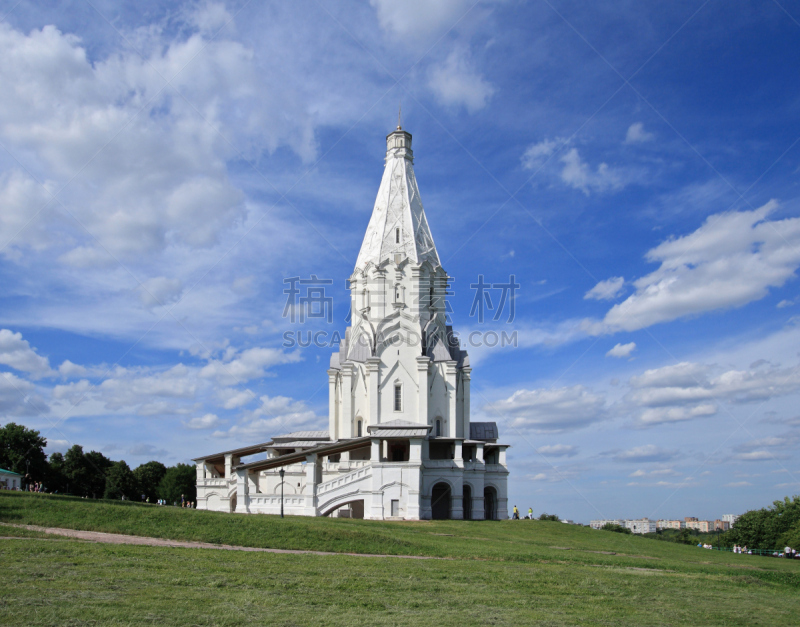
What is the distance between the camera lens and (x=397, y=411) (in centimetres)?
4703

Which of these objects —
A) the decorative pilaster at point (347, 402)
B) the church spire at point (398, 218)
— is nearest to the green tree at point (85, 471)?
the decorative pilaster at point (347, 402)

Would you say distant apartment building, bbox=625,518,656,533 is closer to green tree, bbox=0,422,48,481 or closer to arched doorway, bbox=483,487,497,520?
arched doorway, bbox=483,487,497,520

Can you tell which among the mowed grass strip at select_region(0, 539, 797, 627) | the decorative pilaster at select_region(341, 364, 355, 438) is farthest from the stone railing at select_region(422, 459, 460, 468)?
the mowed grass strip at select_region(0, 539, 797, 627)

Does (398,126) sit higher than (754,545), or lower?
higher

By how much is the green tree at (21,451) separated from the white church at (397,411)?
1843 cm

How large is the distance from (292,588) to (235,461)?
37.2m

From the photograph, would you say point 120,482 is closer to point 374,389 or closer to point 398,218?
point 374,389

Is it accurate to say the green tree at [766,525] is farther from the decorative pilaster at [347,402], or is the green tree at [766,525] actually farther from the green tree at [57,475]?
the green tree at [57,475]

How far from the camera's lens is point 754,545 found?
65.5 meters

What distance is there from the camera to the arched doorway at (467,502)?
151 ft

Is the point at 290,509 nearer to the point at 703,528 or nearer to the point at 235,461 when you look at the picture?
the point at 235,461

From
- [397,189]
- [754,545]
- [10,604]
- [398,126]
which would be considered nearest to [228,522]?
[10,604]

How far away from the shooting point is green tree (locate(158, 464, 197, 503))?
71.0 m

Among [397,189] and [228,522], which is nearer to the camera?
[228,522]
